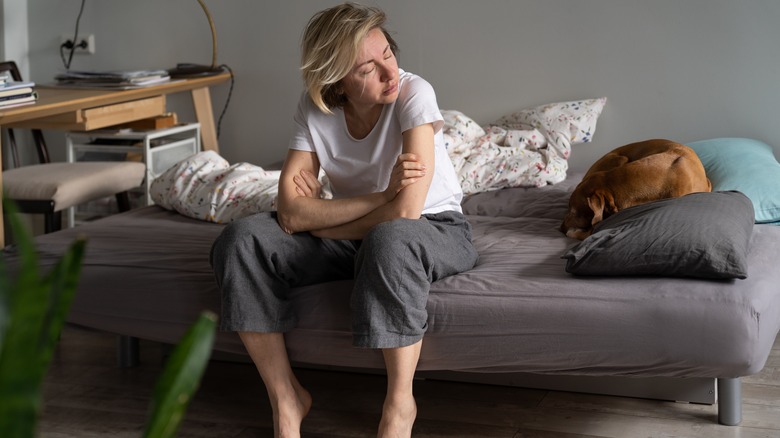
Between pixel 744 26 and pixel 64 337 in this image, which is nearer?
pixel 64 337

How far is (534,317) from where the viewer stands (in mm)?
1831

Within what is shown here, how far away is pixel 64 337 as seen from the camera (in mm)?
2730

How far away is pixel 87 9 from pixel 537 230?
2.43m

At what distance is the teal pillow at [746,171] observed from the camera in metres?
2.52

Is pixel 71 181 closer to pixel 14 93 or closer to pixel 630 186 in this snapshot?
pixel 14 93

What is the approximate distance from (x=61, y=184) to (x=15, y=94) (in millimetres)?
305

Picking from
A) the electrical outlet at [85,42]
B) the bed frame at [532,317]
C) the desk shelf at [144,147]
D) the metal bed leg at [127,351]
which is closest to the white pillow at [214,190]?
the bed frame at [532,317]

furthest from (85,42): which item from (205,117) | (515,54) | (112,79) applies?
(515,54)

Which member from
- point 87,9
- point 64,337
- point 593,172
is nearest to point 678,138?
point 593,172

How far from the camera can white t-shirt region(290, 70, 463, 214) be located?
205 cm

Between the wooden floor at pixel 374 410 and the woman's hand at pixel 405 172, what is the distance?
53 centimetres

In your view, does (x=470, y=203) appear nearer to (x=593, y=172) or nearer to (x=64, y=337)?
(x=593, y=172)

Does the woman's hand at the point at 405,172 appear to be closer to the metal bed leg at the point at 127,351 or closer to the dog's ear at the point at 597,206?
the dog's ear at the point at 597,206

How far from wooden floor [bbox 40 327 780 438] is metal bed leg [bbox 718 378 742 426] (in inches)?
0.7
